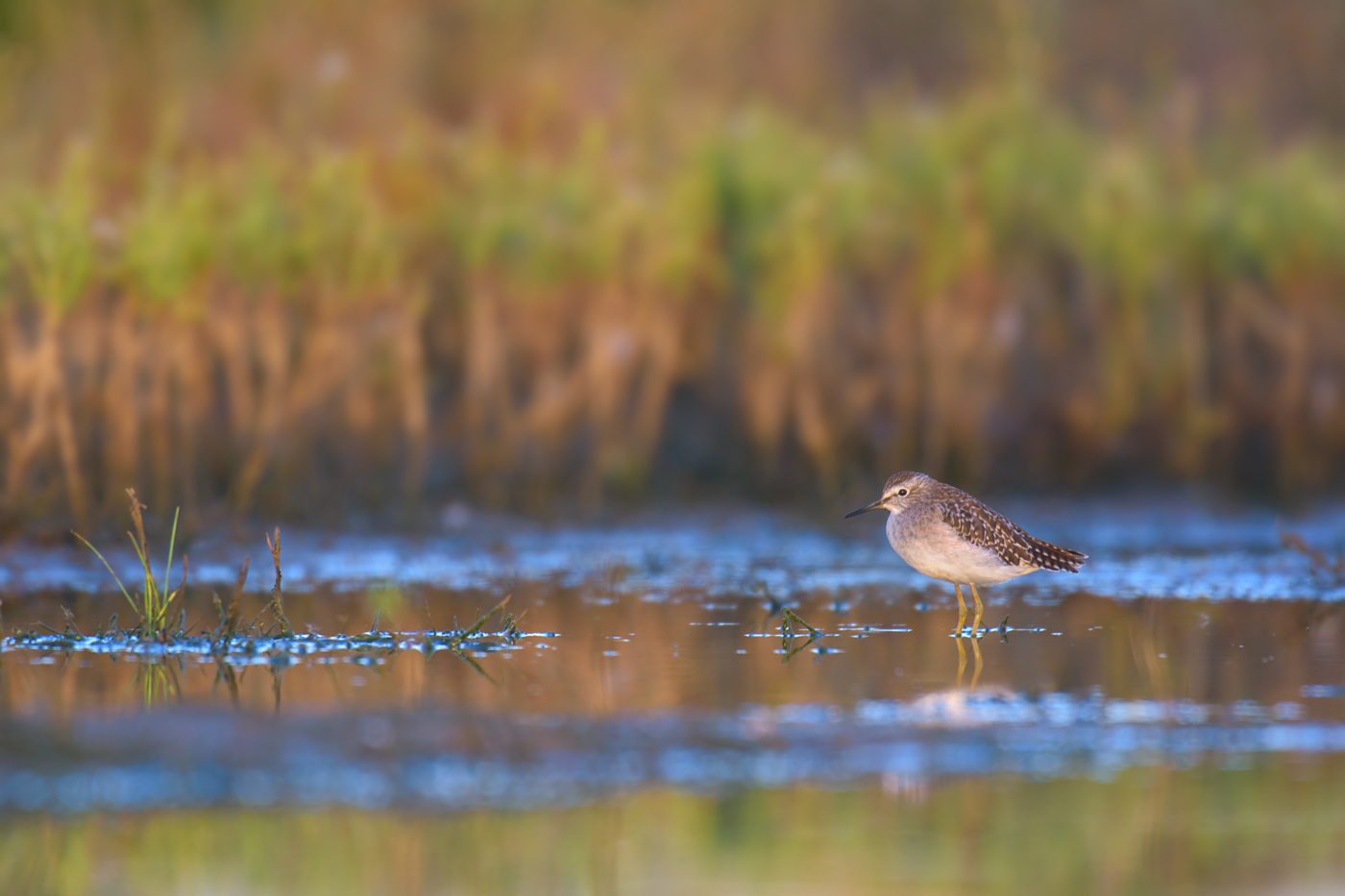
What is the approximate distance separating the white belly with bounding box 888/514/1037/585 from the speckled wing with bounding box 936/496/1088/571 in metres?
0.03

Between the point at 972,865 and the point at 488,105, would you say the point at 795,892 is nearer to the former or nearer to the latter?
the point at 972,865

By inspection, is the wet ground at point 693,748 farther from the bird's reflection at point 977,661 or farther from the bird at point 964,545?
the bird at point 964,545

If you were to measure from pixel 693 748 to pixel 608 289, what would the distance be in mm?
6309

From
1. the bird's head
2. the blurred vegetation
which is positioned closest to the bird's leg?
the bird's head

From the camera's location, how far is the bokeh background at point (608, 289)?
35.2 feet

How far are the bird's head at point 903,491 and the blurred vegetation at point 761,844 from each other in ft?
10.7

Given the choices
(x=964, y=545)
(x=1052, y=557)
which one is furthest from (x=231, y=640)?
(x=1052, y=557)

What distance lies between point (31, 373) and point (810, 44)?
8450 millimetres

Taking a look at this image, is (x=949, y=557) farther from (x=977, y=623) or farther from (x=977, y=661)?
(x=977, y=661)

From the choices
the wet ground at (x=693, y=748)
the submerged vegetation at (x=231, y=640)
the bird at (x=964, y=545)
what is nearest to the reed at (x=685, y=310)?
the wet ground at (x=693, y=748)

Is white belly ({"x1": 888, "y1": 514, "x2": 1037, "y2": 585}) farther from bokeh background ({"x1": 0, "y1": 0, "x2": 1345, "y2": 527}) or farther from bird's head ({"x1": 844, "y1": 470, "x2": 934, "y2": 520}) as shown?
bokeh background ({"x1": 0, "y1": 0, "x2": 1345, "y2": 527})

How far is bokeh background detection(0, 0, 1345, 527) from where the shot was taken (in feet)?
35.2

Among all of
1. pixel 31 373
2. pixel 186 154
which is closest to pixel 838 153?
pixel 186 154

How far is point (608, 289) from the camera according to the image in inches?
452
